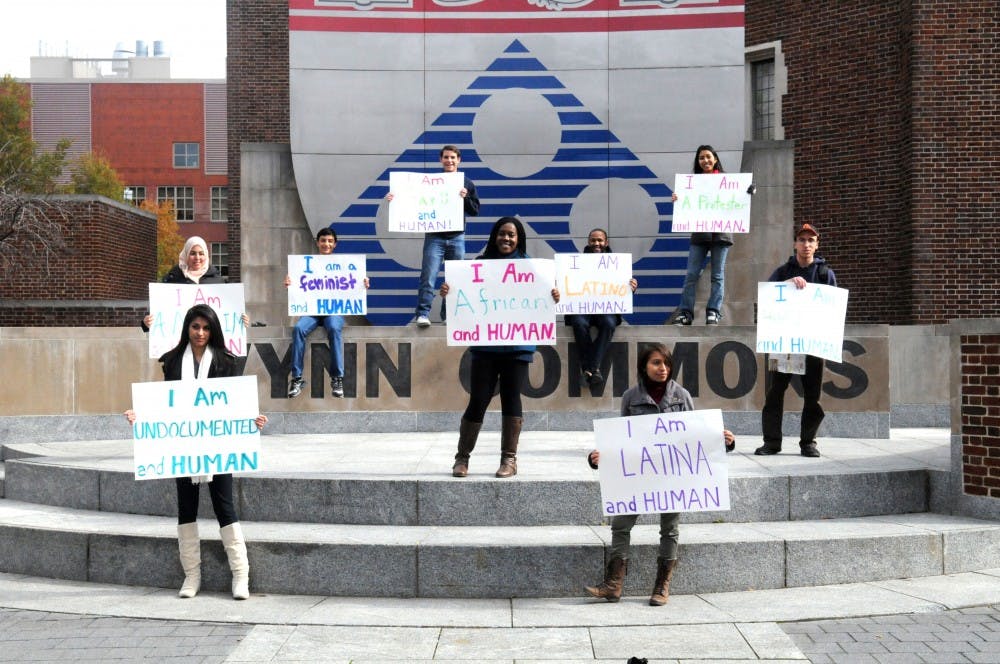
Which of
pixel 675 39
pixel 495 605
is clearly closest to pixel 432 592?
pixel 495 605

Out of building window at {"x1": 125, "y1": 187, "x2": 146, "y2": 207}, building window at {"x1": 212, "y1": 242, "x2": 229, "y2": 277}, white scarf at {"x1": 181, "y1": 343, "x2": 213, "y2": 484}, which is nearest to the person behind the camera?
white scarf at {"x1": 181, "y1": 343, "x2": 213, "y2": 484}

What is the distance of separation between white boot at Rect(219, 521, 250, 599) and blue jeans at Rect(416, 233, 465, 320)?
5432 millimetres

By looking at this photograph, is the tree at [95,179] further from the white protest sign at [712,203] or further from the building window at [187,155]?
the white protest sign at [712,203]

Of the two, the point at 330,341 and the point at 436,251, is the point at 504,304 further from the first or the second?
the point at 436,251

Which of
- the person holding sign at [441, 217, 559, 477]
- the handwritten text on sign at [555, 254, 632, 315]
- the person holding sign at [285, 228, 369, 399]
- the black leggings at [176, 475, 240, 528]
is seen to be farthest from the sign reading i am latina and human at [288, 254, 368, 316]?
the black leggings at [176, 475, 240, 528]

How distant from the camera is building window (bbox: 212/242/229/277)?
58750mm

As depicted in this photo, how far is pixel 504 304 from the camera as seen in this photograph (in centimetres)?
870

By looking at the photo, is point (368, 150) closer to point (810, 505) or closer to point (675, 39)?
point (675, 39)

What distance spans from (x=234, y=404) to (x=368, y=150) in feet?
29.6

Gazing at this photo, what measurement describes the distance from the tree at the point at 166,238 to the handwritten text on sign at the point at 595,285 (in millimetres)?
47047

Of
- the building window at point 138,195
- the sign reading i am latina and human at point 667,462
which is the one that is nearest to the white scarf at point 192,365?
the sign reading i am latina and human at point 667,462

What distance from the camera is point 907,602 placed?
665 cm

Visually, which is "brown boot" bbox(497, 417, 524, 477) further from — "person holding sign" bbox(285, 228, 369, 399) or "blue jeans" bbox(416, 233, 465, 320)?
"blue jeans" bbox(416, 233, 465, 320)

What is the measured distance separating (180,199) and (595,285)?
5747 centimetres
